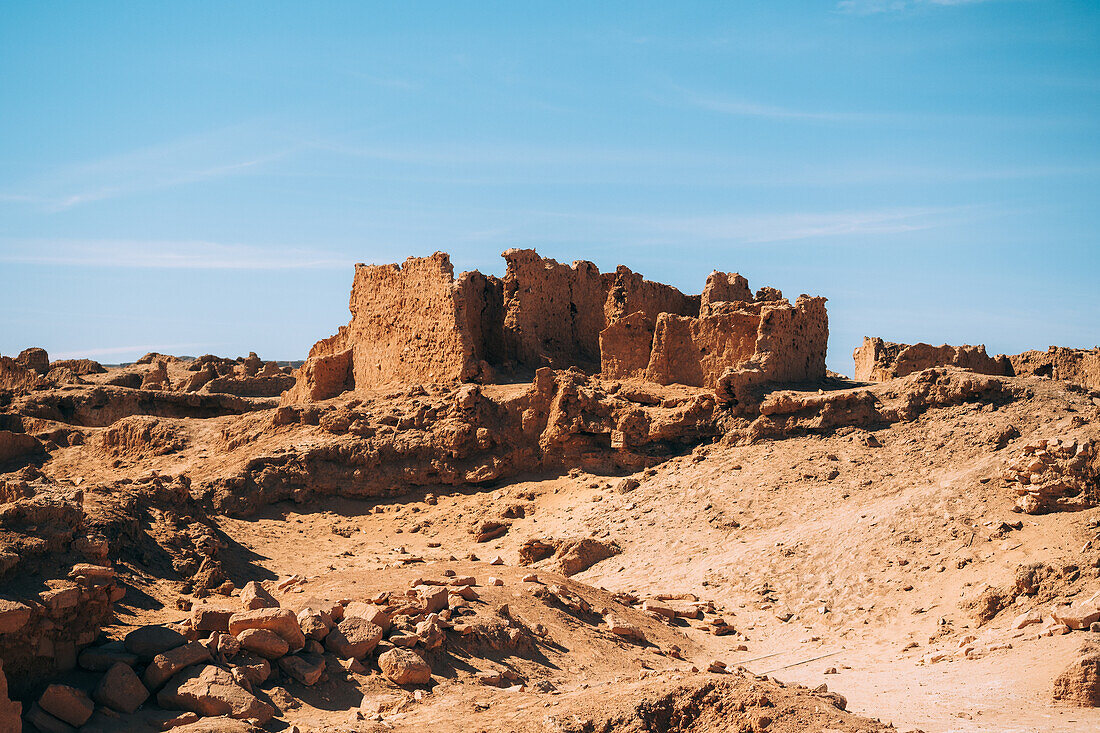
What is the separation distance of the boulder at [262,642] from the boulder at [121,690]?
84 cm

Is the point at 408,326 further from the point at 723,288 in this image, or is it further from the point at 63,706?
the point at 63,706

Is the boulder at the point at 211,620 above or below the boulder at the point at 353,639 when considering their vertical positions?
above

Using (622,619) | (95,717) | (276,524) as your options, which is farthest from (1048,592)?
(276,524)

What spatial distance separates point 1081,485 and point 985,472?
1.53 meters

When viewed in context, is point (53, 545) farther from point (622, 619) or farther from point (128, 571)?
point (622, 619)

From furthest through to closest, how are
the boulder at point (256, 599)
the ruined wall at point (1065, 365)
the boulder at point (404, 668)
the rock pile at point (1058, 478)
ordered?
the ruined wall at point (1065, 365), the rock pile at point (1058, 478), the boulder at point (256, 599), the boulder at point (404, 668)

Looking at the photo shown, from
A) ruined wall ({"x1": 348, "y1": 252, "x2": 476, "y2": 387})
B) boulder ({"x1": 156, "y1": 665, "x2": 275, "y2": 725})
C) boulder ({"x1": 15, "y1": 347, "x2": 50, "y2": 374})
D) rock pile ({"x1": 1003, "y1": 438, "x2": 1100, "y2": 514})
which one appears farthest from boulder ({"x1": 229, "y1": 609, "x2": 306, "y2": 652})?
boulder ({"x1": 15, "y1": 347, "x2": 50, "y2": 374})

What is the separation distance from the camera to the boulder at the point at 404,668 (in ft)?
28.9

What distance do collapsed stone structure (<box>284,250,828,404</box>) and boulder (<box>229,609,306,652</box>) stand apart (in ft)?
36.7

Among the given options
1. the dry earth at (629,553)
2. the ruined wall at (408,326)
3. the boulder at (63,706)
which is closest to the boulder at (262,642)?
the dry earth at (629,553)

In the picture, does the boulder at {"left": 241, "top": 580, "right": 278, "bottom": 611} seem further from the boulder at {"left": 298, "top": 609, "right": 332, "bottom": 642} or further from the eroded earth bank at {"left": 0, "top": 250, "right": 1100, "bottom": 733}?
the boulder at {"left": 298, "top": 609, "right": 332, "bottom": 642}

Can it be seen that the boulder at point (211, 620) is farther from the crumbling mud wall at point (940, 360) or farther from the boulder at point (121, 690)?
the crumbling mud wall at point (940, 360)

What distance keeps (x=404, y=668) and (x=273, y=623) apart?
3.70 ft

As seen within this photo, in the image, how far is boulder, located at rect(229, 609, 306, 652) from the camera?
8.52m
